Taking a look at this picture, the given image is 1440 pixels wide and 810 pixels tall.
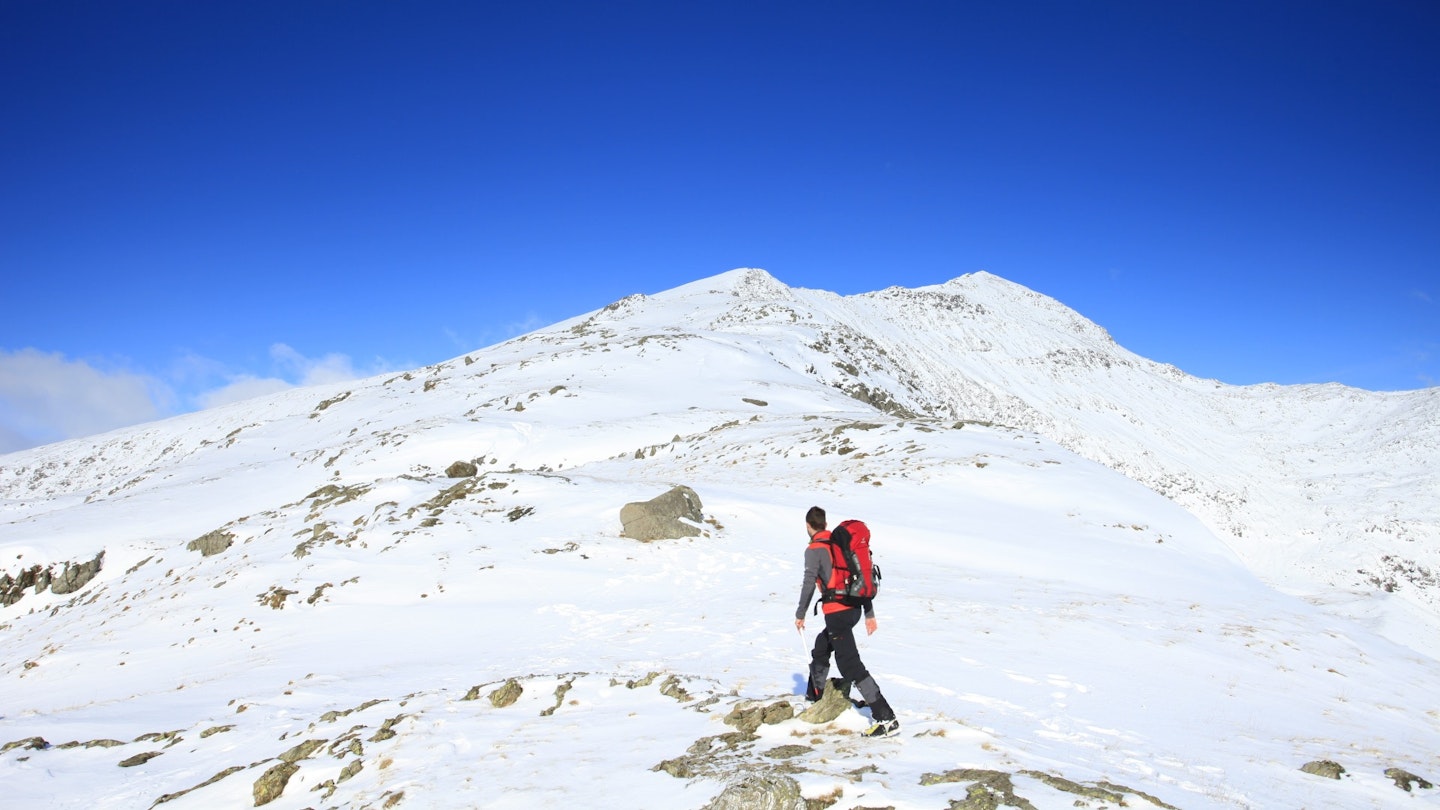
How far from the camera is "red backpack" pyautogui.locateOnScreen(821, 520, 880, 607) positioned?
721 cm

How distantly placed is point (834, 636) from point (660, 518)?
41.2 ft

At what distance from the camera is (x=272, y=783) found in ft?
24.9

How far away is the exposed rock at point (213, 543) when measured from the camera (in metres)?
23.8

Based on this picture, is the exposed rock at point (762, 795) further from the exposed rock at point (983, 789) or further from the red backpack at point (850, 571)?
the red backpack at point (850, 571)

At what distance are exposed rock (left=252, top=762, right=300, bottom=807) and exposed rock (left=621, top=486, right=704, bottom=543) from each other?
11843 millimetres

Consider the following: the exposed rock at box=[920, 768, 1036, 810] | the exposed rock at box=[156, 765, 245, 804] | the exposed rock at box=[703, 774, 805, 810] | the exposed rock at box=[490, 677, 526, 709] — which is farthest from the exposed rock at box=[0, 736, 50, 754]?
the exposed rock at box=[920, 768, 1036, 810]

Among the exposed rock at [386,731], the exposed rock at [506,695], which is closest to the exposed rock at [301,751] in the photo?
the exposed rock at [386,731]

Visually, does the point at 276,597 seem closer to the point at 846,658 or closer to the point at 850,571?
the point at 846,658

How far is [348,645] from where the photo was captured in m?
14.7

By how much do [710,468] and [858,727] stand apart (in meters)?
22.9

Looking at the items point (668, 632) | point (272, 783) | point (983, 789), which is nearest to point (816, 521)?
point (983, 789)

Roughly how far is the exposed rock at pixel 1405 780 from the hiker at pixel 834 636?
479 centimetres

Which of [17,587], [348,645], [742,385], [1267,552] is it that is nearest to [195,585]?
[348,645]

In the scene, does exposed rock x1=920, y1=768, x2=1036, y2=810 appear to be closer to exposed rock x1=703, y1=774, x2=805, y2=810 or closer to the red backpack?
exposed rock x1=703, y1=774, x2=805, y2=810
